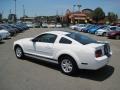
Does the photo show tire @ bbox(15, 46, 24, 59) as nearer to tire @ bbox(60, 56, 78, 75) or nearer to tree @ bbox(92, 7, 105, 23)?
tire @ bbox(60, 56, 78, 75)

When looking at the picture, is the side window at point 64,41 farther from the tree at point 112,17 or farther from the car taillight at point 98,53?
the tree at point 112,17

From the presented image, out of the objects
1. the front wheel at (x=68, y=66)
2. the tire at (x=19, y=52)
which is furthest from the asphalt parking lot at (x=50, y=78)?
the tire at (x=19, y=52)

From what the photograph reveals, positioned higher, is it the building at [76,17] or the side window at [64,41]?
the building at [76,17]

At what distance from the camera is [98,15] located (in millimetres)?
84438

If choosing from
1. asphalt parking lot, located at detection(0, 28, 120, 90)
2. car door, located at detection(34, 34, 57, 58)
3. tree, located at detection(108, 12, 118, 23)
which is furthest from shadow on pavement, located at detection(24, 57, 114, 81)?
tree, located at detection(108, 12, 118, 23)

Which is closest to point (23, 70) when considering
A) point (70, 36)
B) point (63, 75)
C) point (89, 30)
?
point (63, 75)

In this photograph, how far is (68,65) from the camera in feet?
24.1

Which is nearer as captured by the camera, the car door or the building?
the car door

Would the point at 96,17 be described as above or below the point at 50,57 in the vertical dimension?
above

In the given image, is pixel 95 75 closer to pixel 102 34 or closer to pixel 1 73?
pixel 1 73

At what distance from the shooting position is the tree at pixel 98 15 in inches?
3275

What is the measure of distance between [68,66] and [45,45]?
1510 millimetres

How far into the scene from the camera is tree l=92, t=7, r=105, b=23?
83188 millimetres

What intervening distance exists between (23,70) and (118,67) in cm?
407
